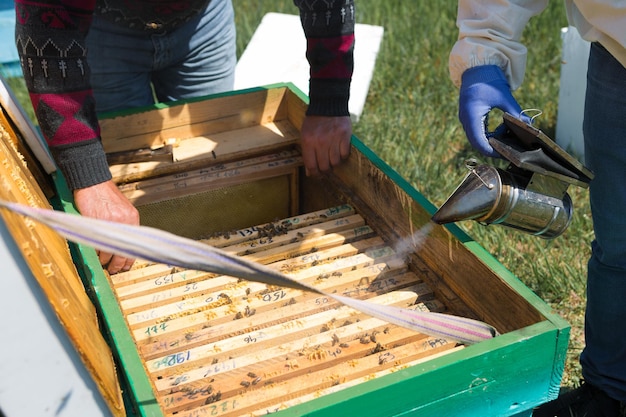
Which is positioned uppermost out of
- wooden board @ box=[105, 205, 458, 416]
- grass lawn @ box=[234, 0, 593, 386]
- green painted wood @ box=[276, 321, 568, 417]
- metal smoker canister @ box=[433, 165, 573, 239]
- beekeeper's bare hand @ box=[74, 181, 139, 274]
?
metal smoker canister @ box=[433, 165, 573, 239]

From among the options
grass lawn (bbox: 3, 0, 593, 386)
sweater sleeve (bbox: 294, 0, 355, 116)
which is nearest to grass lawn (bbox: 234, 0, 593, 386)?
grass lawn (bbox: 3, 0, 593, 386)

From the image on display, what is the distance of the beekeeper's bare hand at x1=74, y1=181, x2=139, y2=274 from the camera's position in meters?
1.87

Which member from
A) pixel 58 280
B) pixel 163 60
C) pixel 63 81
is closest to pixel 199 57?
pixel 163 60

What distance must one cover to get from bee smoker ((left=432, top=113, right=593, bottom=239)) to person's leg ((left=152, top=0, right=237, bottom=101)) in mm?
1328

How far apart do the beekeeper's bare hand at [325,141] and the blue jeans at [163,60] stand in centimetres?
57

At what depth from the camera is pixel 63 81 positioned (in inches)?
73.5

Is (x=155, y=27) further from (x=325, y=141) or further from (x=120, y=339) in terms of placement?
(x=120, y=339)

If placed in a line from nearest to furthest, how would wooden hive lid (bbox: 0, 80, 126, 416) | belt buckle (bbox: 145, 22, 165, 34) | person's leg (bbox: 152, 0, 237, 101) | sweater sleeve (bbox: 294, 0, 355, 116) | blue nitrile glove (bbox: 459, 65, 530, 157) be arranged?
wooden hive lid (bbox: 0, 80, 126, 416)
blue nitrile glove (bbox: 459, 65, 530, 157)
sweater sleeve (bbox: 294, 0, 355, 116)
belt buckle (bbox: 145, 22, 165, 34)
person's leg (bbox: 152, 0, 237, 101)

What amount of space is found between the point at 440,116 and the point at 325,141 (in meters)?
1.86

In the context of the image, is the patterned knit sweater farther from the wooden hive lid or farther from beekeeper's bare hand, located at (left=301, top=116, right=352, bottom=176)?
beekeeper's bare hand, located at (left=301, top=116, right=352, bottom=176)

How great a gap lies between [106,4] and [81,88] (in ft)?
1.73

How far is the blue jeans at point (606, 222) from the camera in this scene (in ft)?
5.71

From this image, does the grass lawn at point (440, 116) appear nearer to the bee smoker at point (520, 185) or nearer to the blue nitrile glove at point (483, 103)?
the bee smoker at point (520, 185)

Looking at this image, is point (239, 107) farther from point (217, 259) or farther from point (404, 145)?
point (217, 259)
